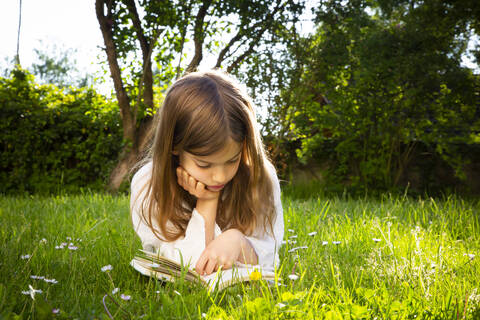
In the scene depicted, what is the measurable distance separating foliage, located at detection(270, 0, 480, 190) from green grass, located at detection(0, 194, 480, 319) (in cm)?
334

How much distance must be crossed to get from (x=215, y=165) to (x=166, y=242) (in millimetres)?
592

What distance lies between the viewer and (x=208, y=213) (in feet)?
6.33

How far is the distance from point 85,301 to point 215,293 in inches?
19.6

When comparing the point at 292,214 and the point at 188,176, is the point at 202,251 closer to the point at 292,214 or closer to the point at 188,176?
the point at 188,176

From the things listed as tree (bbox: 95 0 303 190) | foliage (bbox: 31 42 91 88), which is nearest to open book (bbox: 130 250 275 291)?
tree (bbox: 95 0 303 190)

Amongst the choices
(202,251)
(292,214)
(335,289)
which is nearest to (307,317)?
(335,289)

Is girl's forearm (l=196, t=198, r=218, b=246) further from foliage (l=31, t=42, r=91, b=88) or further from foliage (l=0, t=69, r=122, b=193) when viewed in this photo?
foliage (l=31, t=42, r=91, b=88)

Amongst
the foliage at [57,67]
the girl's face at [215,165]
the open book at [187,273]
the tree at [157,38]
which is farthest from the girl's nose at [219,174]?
the foliage at [57,67]

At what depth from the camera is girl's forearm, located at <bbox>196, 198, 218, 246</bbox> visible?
75.9 inches

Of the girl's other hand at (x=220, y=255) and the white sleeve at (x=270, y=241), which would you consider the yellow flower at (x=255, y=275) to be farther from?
the white sleeve at (x=270, y=241)

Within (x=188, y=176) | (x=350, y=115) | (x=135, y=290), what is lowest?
(x=135, y=290)

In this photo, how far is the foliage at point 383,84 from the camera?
222 inches

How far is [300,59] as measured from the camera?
610cm

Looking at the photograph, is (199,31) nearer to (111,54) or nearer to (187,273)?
(111,54)
